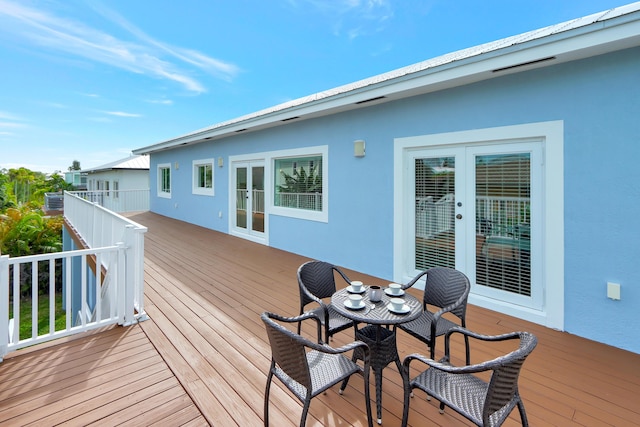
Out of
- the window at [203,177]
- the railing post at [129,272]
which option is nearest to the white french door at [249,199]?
the window at [203,177]

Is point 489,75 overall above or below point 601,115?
above

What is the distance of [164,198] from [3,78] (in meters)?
10.4

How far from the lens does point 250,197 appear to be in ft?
25.0

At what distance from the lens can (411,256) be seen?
14.3ft

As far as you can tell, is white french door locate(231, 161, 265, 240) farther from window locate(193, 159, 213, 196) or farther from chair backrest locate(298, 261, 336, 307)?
chair backrest locate(298, 261, 336, 307)

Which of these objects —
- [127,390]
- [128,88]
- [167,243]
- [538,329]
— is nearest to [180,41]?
[167,243]

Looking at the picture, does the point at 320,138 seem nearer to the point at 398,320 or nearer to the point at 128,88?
the point at 398,320

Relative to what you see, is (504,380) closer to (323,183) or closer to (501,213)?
(501,213)

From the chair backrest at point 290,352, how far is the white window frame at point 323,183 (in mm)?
4014

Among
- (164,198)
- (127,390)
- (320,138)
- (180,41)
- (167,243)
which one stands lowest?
(127,390)

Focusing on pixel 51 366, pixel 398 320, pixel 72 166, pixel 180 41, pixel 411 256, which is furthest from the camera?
pixel 72 166

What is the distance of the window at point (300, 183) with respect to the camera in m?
5.69

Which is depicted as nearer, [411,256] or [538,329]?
[538,329]

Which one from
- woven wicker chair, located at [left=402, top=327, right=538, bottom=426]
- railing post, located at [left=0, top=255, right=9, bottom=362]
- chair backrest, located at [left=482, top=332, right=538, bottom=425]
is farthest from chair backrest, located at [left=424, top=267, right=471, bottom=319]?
railing post, located at [left=0, top=255, right=9, bottom=362]
